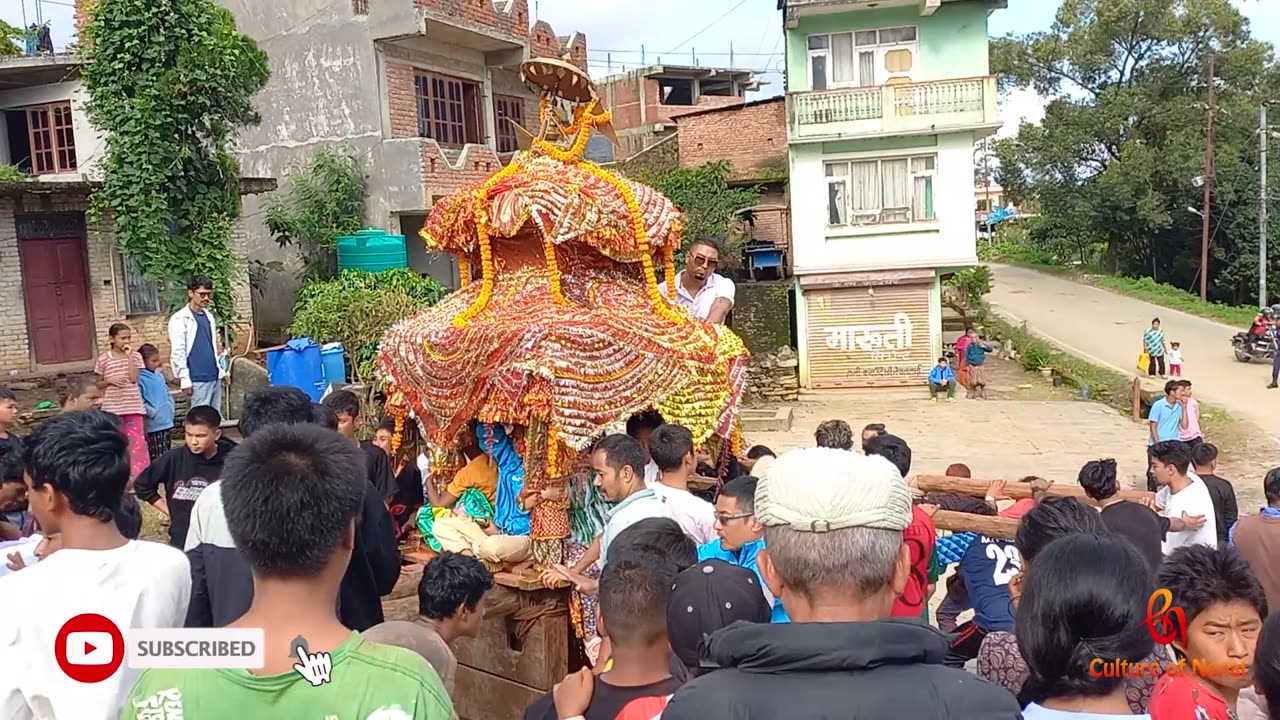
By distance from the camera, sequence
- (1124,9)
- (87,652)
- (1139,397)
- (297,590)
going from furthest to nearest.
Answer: (1124,9)
(1139,397)
(87,652)
(297,590)

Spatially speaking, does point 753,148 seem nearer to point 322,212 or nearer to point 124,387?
point 322,212

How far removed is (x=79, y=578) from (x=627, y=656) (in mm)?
1404

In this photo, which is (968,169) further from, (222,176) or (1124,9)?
(1124,9)

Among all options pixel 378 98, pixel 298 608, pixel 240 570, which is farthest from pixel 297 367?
pixel 298 608

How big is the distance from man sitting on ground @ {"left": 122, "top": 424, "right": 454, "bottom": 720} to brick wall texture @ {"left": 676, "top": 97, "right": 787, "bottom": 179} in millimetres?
21741

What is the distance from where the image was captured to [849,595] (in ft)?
5.89

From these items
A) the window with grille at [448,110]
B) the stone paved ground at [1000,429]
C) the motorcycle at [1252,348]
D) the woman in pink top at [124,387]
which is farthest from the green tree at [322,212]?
the motorcycle at [1252,348]

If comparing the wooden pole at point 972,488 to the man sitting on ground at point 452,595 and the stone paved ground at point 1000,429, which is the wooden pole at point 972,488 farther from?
the stone paved ground at point 1000,429

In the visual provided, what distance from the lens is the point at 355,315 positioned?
13344 millimetres

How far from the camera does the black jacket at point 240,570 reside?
2561 mm

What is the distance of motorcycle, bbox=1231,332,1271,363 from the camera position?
20.8m

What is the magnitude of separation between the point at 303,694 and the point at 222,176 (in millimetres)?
12484

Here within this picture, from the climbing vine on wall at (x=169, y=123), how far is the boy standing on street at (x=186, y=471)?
8.86 m

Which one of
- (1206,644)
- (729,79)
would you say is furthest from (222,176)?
(729,79)
